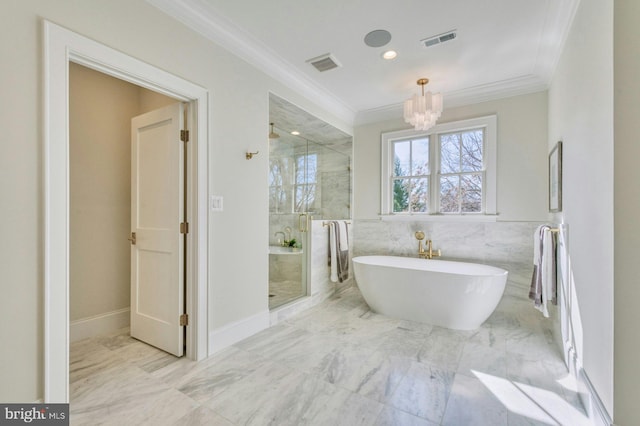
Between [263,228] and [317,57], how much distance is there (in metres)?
1.74

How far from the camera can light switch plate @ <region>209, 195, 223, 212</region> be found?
231 centimetres

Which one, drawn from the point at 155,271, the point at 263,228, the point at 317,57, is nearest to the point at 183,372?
the point at 155,271

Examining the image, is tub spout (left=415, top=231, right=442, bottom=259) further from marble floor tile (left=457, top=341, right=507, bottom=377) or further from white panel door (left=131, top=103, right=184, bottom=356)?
white panel door (left=131, top=103, right=184, bottom=356)

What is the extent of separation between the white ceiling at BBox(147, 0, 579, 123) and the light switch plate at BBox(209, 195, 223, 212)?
4.18ft

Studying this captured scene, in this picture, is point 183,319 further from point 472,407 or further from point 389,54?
point 389,54

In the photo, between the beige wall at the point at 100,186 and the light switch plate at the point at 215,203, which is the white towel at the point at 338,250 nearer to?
the light switch plate at the point at 215,203

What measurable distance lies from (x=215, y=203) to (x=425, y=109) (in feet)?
7.28

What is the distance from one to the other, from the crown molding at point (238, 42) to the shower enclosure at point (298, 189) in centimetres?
25

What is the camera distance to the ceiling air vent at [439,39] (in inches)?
93.6

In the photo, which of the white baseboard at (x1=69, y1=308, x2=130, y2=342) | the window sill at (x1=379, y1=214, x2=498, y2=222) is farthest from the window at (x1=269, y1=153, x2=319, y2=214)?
the white baseboard at (x1=69, y1=308, x2=130, y2=342)

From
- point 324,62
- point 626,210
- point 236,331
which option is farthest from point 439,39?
point 236,331

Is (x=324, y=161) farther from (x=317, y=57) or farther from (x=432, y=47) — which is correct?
(x=432, y=47)

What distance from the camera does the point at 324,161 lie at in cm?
452

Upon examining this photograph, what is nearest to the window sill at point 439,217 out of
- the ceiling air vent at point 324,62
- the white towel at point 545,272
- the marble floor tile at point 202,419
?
the white towel at point 545,272
